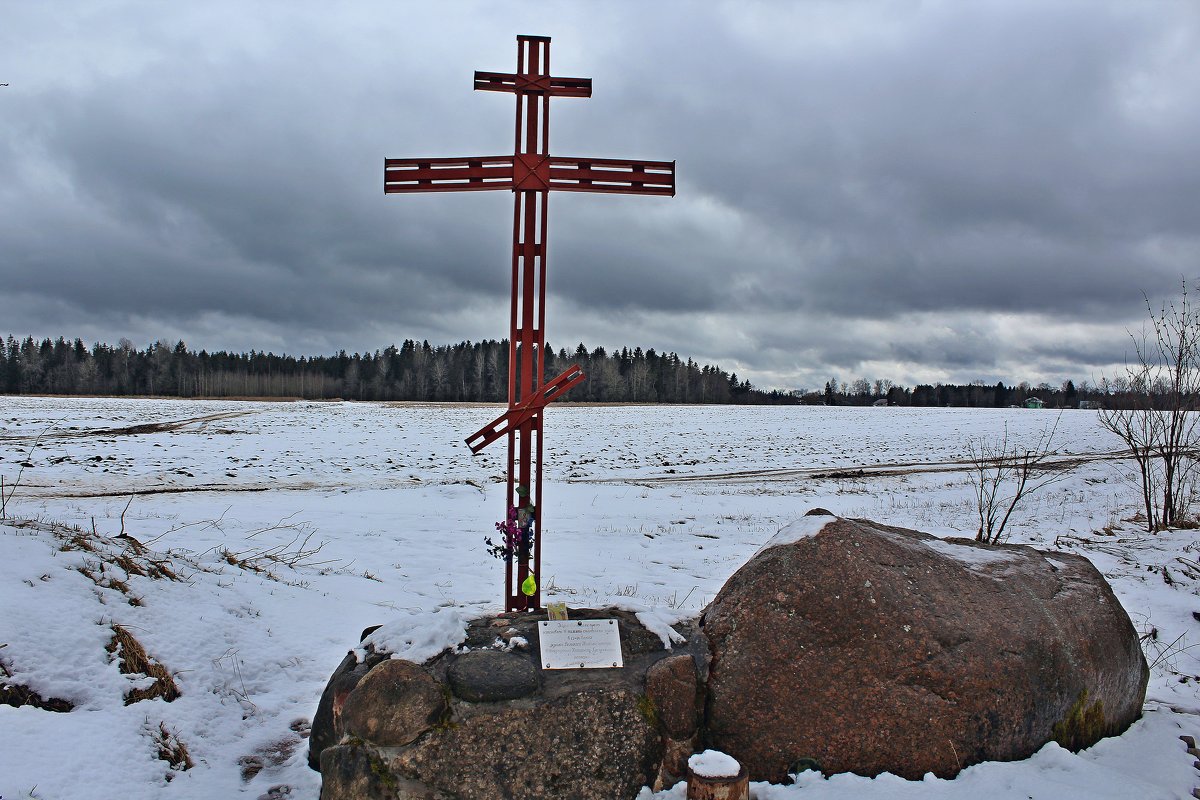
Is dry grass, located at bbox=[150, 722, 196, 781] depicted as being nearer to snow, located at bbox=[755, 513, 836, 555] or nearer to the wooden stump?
the wooden stump

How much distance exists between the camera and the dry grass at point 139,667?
187 inches

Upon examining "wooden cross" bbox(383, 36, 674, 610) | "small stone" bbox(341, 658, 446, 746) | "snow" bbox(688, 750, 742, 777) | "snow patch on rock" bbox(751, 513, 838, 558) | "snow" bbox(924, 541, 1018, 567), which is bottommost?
"snow" bbox(688, 750, 742, 777)

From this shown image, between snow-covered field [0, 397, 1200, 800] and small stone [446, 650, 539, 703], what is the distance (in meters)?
1.13

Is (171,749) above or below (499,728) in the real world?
below

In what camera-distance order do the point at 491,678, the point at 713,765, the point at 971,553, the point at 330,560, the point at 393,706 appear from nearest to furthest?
1. the point at 713,765
2. the point at 393,706
3. the point at 491,678
4. the point at 971,553
5. the point at 330,560

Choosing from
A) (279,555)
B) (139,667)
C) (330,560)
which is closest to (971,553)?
(139,667)

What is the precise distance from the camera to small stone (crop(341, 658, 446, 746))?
151 inches

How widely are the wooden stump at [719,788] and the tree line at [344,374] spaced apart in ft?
250

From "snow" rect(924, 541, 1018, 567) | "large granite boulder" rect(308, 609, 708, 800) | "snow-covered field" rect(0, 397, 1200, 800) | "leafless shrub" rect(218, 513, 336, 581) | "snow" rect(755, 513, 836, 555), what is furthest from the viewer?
"leafless shrub" rect(218, 513, 336, 581)

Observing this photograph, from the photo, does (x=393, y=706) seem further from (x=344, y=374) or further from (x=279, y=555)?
(x=344, y=374)

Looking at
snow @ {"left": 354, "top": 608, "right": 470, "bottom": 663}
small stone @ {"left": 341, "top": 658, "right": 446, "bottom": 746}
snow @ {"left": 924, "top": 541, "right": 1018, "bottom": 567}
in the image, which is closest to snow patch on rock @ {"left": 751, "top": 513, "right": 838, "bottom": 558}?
snow @ {"left": 924, "top": 541, "right": 1018, "bottom": 567}

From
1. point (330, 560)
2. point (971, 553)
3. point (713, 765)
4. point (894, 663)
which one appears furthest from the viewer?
point (330, 560)

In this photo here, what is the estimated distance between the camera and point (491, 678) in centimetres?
404

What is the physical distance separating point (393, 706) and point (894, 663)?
9.80 ft
